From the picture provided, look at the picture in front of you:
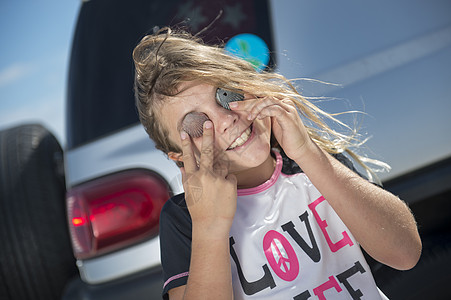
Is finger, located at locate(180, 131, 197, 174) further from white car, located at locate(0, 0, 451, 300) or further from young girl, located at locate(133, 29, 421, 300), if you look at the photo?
white car, located at locate(0, 0, 451, 300)

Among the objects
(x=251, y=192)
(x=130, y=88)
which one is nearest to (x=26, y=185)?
(x=130, y=88)

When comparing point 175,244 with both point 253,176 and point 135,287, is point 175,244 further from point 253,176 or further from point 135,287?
point 135,287

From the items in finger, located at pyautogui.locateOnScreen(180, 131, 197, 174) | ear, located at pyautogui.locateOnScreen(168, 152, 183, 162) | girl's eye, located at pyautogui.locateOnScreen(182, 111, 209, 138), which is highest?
girl's eye, located at pyautogui.locateOnScreen(182, 111, 209, 138)

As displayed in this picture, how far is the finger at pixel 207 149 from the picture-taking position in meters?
1.31

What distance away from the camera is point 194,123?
53.3 inches

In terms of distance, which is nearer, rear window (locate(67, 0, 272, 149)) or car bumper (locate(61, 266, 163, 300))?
car bumper (locate(61, 266, 163, 300))

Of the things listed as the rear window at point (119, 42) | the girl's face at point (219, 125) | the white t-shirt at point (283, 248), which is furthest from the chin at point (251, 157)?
the rear window at point (119, 42)

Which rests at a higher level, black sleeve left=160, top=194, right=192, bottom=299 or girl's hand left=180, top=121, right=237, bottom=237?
girl's hand left=180, top=121, right=237, bottom=237

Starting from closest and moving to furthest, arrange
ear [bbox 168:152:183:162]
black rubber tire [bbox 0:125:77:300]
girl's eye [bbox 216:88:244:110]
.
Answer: girl's eye [bbox 216:88:244:110]
ear [bbox 168:152:183:162]
black rubber tire [bbox 0:125:77:300]

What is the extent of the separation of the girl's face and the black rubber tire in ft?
3.49

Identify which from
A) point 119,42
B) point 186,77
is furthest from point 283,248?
point 119,42

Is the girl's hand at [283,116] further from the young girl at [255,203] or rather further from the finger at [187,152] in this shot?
the finger at [187,152]

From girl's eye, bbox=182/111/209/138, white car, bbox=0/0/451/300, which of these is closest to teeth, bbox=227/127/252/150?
girl's eye, bbox=182/111/209/138

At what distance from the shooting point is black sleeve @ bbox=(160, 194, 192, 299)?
133 centimetres
